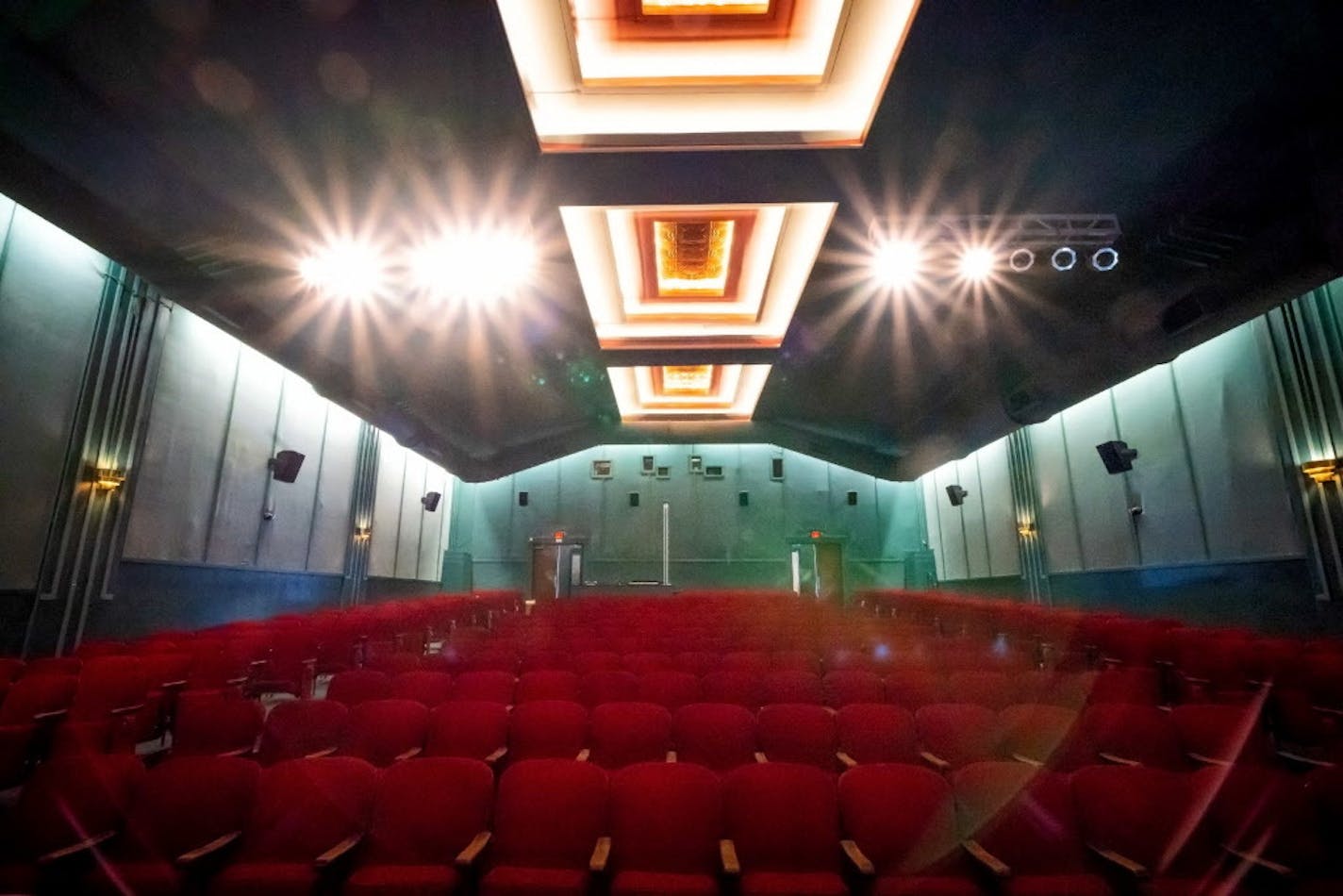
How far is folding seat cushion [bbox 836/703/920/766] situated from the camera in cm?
338

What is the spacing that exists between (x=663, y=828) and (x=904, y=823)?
0.97 metres

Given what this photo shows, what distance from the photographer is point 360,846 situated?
7.83 ft

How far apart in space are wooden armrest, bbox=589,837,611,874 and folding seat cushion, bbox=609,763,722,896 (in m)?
0.07

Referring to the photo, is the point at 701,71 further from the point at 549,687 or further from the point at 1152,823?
the point at 1152,823

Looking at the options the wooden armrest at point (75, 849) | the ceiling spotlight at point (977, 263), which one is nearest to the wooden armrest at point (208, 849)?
the wooden armrest at point (75, 849)

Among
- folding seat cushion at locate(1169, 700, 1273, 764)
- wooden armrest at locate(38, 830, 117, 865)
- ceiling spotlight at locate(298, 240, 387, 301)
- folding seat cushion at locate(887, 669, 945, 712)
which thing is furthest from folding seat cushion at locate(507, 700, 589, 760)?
ceiling spotlight at locate(298, 240, 387, 301)

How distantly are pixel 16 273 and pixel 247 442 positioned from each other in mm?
3695

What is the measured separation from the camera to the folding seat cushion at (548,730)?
3.38 metres

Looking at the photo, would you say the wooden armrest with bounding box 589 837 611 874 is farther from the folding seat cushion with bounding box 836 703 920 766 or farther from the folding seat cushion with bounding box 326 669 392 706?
the folding seat cushion with bounding box 326 669 392 706

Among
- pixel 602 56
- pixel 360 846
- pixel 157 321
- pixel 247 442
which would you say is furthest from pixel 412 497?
pixel 360 846

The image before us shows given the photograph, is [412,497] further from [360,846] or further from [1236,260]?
[1236,260]

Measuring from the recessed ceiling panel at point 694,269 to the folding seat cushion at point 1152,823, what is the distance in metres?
5.07

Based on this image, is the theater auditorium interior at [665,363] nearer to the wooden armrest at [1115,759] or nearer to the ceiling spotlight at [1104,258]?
the wooden armrest at [1115,759]

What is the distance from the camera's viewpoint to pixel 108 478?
6.65 meters
